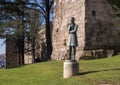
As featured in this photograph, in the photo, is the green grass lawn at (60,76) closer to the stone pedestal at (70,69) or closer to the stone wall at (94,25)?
the stone pedestal at (70,69)

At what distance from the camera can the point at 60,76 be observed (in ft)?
60.6

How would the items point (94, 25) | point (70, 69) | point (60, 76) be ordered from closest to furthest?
point (70, 69) < point (60, 76) < point (94, 25)

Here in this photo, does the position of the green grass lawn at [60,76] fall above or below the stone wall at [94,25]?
below

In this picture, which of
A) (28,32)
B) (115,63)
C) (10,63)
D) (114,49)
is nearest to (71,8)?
(114,49)

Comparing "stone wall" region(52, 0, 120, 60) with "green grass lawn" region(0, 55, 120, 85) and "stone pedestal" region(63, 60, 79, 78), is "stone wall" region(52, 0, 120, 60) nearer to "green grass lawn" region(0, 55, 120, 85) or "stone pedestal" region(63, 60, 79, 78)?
"green grass lawn" region(0, 55, 120, 85)

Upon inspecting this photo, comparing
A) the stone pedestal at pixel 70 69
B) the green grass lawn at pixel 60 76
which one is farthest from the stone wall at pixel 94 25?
the stone pedestal at pixel 70 69

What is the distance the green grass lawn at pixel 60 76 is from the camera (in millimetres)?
16359

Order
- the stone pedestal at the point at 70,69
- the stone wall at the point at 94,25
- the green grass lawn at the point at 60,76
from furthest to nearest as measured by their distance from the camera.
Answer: the stone wall at the point at 94,25 < the stone pedestal at the point at 70,69 < the green grass lawn at the point at 60,76

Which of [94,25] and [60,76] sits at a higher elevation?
[94,25]

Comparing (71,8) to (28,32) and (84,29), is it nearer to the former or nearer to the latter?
(84,29)

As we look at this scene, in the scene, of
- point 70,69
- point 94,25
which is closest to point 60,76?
point 70,69

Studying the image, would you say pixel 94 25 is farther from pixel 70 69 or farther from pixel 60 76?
pixel 70 69

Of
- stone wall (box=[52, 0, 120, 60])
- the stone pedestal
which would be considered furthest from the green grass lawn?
stone wall (box=[52, 0, 120, 60])

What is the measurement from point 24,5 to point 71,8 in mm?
9057
